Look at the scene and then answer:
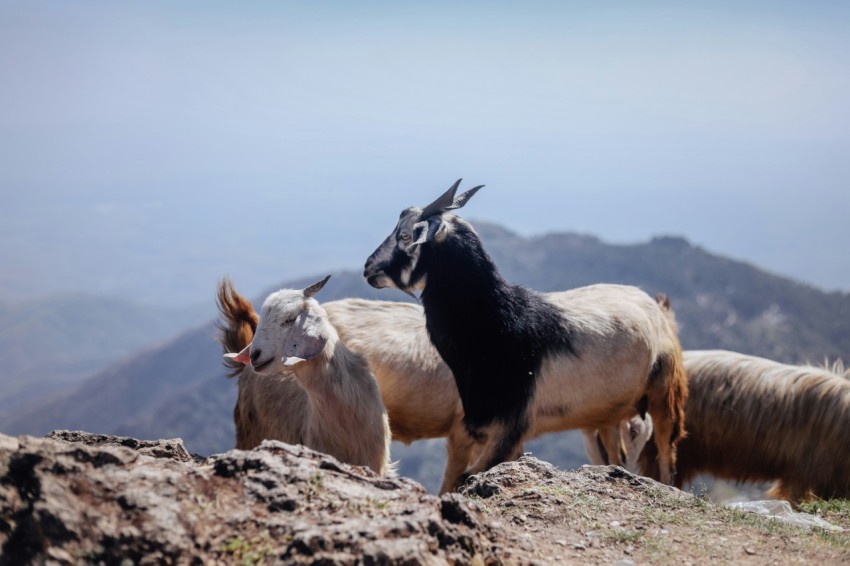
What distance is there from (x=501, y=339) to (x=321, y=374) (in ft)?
5.41

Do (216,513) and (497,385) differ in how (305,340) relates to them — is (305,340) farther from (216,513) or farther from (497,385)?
(216,513)

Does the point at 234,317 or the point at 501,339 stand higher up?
the point at 501,339

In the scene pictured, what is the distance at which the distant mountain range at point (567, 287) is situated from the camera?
169 ft

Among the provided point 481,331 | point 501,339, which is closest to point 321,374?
point 481,331

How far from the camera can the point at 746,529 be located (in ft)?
15.9

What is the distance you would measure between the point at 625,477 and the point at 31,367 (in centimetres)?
12917

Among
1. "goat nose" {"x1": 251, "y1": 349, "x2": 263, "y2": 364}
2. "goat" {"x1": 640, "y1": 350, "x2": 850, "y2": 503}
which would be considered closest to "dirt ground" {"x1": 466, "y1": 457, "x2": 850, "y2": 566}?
"goat nose" {"x1": 251, "y1": 349, "x2": 263, "y2": 364}

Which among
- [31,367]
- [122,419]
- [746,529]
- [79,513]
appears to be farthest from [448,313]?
[31,367]

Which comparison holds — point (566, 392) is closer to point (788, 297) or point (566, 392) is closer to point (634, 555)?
point (634, 555)

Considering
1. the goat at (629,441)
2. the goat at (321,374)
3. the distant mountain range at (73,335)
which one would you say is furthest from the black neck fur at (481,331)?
the distant mountain range at (73,335)

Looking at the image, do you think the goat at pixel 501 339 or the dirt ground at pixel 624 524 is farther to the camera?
the goat at pixel 501 339

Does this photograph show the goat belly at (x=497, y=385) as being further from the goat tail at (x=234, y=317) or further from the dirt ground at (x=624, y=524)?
the goat tail at (x=234, y=317)

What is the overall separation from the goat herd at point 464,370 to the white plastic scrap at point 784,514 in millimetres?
1765

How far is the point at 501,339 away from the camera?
7.05 metres
